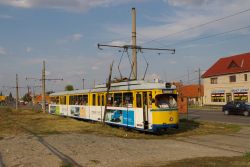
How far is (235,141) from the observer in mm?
16703

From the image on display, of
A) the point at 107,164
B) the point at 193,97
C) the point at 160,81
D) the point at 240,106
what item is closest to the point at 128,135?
the point at 160,81

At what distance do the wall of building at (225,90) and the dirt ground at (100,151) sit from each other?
4699 centimetres

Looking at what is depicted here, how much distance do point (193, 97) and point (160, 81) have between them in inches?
3141

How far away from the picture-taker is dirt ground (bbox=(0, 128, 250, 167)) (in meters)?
10.9

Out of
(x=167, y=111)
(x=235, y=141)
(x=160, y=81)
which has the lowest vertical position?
(x=235, y=141)

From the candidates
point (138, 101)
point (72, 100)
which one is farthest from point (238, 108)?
point (138, 101)

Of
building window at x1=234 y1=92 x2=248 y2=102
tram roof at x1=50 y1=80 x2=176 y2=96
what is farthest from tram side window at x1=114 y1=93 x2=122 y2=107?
building window at x1=234 y1=92 x2=248 y2=102

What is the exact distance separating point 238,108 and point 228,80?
91.4ft

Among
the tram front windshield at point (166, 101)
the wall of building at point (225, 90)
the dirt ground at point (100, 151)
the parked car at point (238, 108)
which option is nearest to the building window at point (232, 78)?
the wall of building at point (225, 90)

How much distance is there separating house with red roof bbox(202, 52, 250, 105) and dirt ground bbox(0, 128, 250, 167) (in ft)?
156

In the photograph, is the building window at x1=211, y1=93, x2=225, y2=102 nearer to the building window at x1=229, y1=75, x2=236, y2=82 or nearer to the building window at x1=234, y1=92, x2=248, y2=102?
the building window at x1=229, y1=75, x2=236, y2=82

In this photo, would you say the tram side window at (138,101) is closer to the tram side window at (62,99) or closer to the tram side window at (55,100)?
the tram side window at (62,99)

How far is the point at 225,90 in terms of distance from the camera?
6669cm

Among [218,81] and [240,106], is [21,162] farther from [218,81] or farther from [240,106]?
[218,81]
